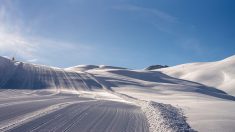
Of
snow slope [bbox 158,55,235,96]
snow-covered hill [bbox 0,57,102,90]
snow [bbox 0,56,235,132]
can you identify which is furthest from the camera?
snow slope [bbox 158,55,235,96]

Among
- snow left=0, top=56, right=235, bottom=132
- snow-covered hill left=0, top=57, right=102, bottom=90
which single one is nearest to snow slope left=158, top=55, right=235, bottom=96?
snow left=0, top=56, right=235, bottom=132

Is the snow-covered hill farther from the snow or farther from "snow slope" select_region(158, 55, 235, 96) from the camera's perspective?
"snow slope" select_region(158, 55, 235, 96)

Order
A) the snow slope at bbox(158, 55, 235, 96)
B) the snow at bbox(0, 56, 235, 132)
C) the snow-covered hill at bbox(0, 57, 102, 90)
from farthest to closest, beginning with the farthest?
the snow slope at bbox(158, 55, 235, 96) → the snow-covered hill at bbox(0, 57, 102, 90) → the snow at bbox(0, 56, 235, 132)

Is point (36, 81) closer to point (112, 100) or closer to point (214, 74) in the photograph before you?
point (112, 100)

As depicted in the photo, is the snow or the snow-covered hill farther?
the snow-covered hill

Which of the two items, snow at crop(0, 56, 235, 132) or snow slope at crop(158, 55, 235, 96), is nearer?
snow at crop(0, 56, 235, 132)

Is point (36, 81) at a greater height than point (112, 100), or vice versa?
point (36, 81)

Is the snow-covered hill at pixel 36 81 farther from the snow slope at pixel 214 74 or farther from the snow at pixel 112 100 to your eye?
the snow slope at pixel 214 74

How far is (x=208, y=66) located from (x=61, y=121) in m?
168

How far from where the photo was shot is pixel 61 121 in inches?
682

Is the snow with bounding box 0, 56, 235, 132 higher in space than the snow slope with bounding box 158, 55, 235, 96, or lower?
lower

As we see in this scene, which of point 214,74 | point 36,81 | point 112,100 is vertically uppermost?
point 214,74

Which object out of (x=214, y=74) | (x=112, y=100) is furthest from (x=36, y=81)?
(x=214, y=74)

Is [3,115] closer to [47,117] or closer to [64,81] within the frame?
[47,117]
